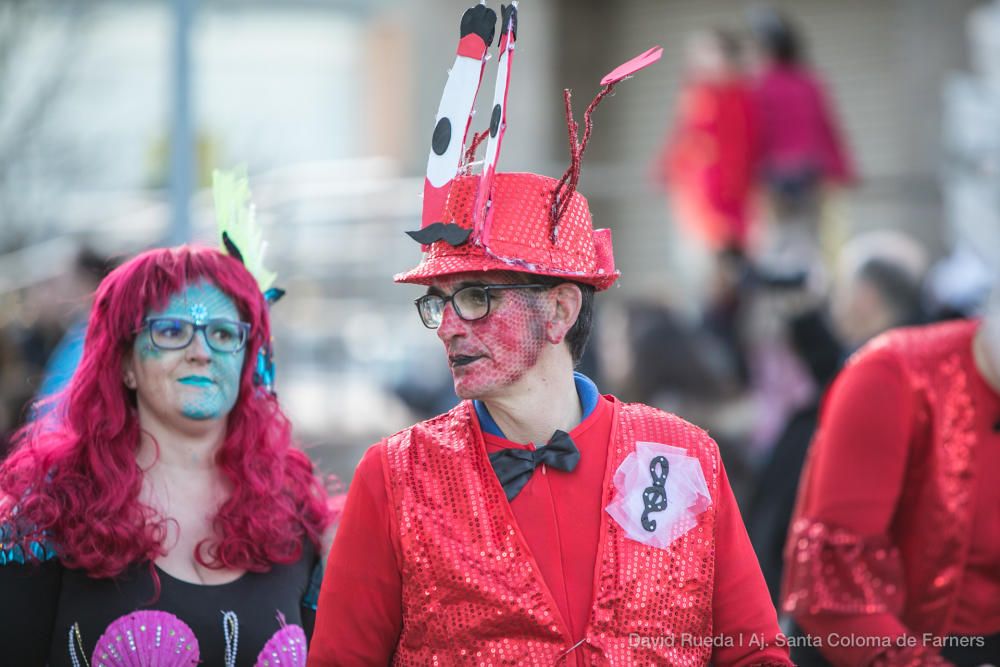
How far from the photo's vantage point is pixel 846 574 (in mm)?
3826

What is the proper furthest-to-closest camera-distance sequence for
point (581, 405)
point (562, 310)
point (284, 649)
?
point (284, 649) < point (581, 405) < point (562, 310)

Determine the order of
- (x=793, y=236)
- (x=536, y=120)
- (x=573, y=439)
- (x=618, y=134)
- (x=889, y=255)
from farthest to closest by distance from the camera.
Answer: (x=618, y=134), (x=536, y=120), (x=793, y=236), (x=889, y=255), (x=573, y=439)

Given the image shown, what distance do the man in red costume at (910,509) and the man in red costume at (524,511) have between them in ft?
2.44

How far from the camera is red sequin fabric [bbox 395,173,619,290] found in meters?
3.08

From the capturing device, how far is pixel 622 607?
3041mm

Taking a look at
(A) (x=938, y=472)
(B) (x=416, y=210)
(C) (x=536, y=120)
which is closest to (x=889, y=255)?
(A) (x=938, y=472)

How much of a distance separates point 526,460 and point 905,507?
137 centimetres

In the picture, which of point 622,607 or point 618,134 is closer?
point 622,607

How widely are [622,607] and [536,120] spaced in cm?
997

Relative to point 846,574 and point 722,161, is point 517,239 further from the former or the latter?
point 722,161

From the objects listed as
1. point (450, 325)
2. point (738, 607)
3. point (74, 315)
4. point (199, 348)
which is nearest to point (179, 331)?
point (199, 348)

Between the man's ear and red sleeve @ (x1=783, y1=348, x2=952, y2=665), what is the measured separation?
108 cm

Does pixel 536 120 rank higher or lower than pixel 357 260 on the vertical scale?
higher

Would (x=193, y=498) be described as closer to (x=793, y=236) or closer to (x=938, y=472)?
(x=938, y=472)
